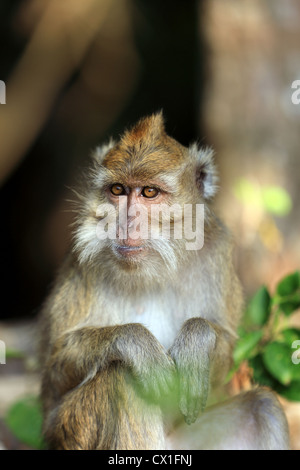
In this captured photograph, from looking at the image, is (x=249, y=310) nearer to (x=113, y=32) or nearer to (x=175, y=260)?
(x=175, y=260)

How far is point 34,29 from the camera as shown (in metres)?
12.7

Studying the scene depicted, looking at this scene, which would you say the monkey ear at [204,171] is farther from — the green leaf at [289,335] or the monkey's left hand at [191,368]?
the green leaf at [289,335]

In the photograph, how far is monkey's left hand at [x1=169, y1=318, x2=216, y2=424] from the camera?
16.9ft

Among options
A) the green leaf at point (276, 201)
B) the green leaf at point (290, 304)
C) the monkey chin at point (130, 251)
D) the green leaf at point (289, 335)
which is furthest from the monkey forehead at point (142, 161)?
the green leaf at point (276, 201)

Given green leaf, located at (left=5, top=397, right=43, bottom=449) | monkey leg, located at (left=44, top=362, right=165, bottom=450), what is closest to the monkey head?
monkey leg, located at (left=44, top=362, right=165, bottom=450)

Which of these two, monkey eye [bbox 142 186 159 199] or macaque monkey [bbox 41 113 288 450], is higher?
monkey eye [bbox 142 186 159 199]

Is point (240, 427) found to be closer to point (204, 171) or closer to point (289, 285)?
point (289, 285)

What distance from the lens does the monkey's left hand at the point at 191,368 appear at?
5160mm

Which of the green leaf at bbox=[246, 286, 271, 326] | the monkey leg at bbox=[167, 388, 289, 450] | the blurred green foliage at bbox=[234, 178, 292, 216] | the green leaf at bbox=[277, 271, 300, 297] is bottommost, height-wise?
the monkey leg at bbox=[167, 388, 289, 450]

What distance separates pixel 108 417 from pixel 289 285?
8.03ft

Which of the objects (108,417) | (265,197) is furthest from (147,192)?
(265,197)

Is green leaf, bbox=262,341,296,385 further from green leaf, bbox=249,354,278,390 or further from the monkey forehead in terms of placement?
the monkey forehead

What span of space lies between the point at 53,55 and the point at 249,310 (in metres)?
7.57

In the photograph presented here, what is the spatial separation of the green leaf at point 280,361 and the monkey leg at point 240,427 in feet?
1.38
